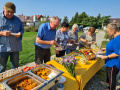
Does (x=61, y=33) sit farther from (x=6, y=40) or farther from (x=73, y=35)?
(x=6, y=40)

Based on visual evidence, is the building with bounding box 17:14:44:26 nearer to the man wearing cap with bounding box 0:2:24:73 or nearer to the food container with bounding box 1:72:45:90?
the man wearing cap with bounding box 0:2:24:73

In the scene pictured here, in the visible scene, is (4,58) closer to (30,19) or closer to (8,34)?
(8,34)

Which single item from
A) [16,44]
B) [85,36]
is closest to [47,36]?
[16,44]

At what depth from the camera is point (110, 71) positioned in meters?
2.05

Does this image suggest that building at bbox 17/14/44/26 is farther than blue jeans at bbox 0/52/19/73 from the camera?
Yes

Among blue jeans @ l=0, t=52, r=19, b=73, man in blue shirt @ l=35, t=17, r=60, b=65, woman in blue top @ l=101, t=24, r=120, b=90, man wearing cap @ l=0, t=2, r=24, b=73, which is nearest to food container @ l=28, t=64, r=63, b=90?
man in blue shirt @ l=35, t=17, r=60, b=65

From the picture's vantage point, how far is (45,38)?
2.18m

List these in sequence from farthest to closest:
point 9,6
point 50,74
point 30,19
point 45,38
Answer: point 30,19 < point 45,38 < point 9,6 < point 50,74

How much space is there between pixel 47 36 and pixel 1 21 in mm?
975

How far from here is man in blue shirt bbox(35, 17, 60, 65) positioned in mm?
2035

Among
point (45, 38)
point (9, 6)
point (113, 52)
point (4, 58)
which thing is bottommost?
point (4, 58)

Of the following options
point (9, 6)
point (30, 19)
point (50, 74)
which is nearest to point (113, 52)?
point (50, 74)

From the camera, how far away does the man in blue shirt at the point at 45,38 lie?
2.04 metres

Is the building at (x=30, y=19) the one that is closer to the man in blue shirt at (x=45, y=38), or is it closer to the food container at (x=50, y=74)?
the man in blue shirt at (x=45, y=38)
